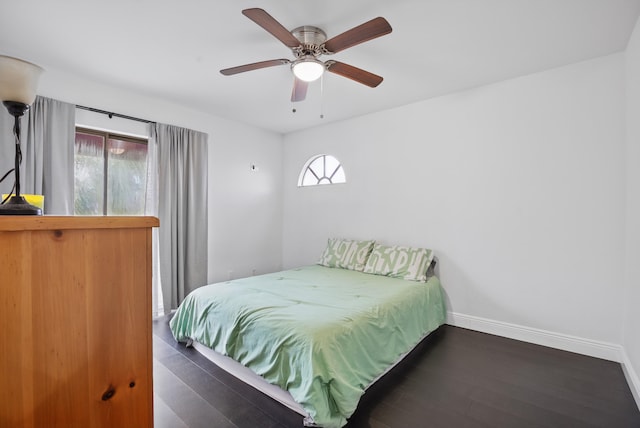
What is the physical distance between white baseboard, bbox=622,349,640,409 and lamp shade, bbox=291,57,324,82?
3055 millimetres

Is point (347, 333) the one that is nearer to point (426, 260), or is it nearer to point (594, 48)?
point (426, 260)

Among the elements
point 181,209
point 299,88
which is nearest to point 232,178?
point 181,209

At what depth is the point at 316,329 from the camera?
6.05 feet

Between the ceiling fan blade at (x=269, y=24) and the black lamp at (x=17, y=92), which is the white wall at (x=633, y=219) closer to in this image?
the ceiling fan blade at (x=269, y=24)

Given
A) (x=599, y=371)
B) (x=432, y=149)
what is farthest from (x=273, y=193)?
(x=599, y=371)

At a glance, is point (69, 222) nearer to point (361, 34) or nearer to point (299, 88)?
point (361, 34)

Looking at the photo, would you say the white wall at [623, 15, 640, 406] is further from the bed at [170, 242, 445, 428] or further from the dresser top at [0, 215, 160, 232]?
the dresser top at [0, 215, 160, 232]

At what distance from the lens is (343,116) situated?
13.4 ft

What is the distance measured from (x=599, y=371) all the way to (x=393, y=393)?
169 cm

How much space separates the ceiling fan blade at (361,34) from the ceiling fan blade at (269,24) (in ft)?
0.80

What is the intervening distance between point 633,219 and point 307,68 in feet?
8.69

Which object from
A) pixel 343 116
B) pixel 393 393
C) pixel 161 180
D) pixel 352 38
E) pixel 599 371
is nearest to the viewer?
pixel 352 38

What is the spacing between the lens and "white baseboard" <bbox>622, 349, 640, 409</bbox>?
1.96m

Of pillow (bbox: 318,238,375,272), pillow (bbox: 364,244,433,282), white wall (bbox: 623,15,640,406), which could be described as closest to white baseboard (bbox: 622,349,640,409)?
white wall (bbox: 623,15,640,406)
